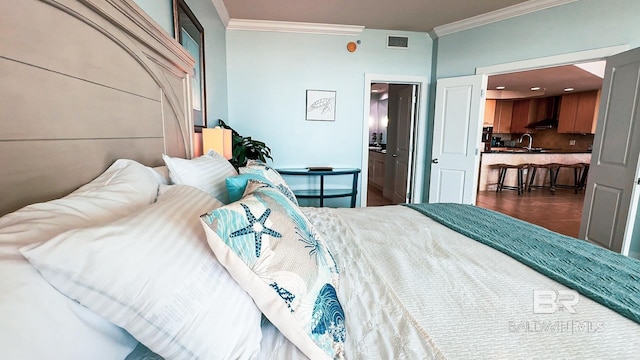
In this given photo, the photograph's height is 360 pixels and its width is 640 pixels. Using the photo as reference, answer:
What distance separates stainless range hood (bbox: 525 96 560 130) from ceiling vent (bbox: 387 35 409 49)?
6.68 m

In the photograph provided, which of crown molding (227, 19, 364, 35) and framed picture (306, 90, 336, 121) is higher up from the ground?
crown molding (227, 19, 364, 35)

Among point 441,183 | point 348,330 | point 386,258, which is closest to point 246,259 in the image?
point 348,330

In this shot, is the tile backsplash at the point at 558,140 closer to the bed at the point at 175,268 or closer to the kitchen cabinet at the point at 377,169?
the kitchen cabinet at the point at 377,169

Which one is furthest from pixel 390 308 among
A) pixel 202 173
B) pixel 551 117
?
pixel 551 117

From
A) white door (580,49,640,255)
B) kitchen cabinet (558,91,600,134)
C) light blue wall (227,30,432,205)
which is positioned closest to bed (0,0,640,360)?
white door (580,49,640,255)

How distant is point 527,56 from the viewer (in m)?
3.25

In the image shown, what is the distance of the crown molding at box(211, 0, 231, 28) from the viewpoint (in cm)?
297

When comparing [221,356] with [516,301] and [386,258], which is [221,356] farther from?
[516,301]

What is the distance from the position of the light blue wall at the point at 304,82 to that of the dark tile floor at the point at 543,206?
107 inches

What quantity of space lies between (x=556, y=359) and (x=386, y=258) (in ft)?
1.92

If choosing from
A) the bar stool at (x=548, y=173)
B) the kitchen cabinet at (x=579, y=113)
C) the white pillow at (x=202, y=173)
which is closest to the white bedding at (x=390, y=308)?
the white pillow at (x=202, y=173)

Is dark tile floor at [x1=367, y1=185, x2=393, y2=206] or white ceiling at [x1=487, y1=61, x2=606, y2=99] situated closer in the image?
white ceiling at [x1=487, y1=61, x2=606, y2=99]
